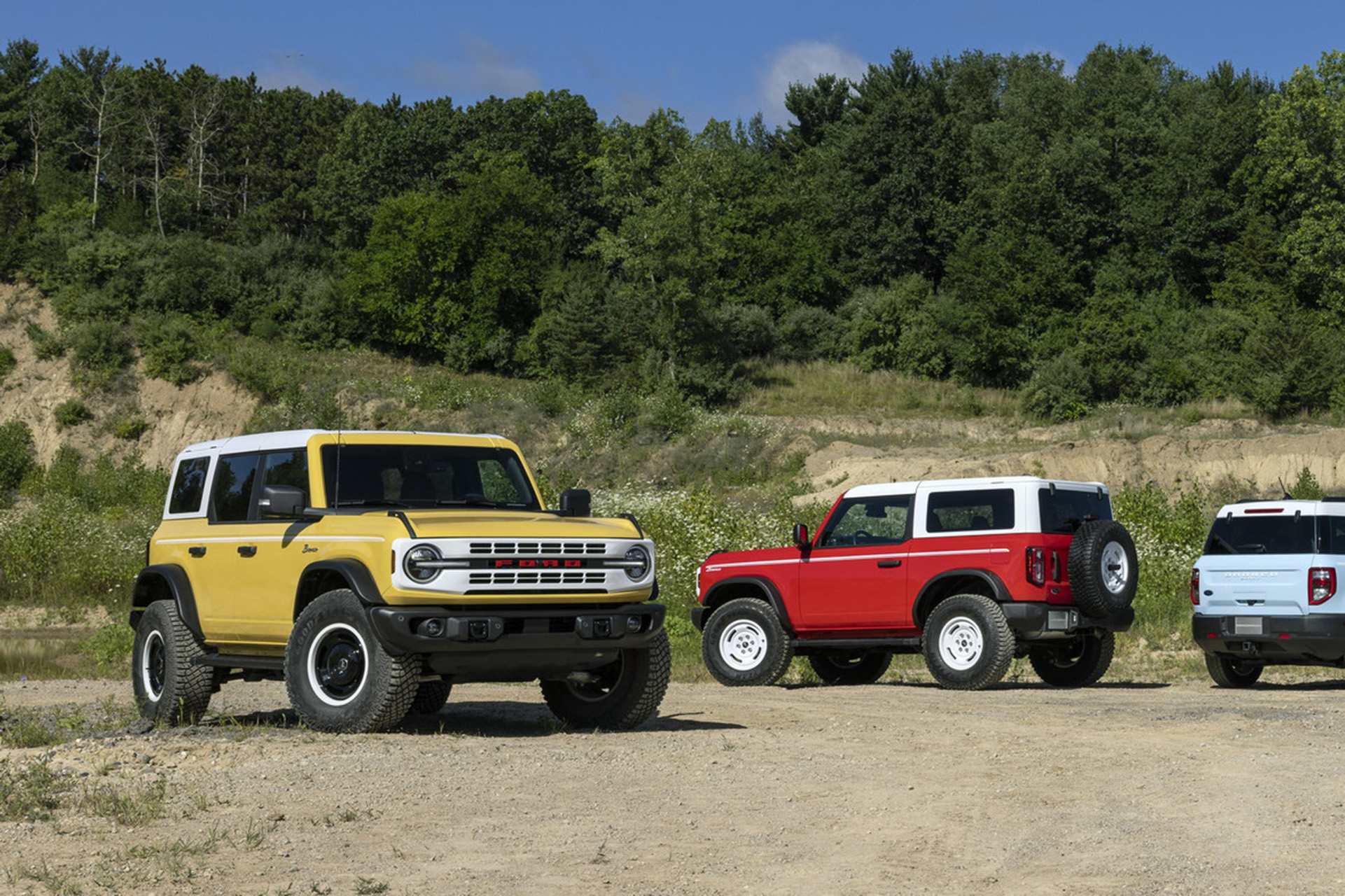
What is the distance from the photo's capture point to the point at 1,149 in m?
88.2

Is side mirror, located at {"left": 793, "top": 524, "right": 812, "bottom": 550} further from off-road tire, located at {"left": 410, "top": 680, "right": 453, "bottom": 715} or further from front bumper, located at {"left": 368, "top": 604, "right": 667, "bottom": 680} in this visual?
front bumper, located at {"left": 368, "top": 604, "right": 667, "bottom": 680}

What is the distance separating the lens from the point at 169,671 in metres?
12.7

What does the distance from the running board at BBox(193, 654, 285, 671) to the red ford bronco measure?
22.8 ft

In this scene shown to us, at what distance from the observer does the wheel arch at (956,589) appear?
1648cm

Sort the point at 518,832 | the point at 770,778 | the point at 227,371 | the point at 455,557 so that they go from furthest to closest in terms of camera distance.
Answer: the point at 227,371 → the point at 455,557 → the point at 770,778 → the point at 518,832

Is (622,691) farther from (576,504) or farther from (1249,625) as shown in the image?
(1249,625)

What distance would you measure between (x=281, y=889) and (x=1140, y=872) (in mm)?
4021

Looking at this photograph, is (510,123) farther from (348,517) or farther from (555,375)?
(348,517)

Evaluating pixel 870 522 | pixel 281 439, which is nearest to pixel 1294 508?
pixel 870 522

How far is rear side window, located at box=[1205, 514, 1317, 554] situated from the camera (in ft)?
55.1

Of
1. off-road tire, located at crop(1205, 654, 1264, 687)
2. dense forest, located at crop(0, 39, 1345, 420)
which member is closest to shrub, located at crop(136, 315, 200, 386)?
dense forest, located at crop(0, 39, 1345, 420)

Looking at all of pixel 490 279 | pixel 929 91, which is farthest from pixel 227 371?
pixel 929 91

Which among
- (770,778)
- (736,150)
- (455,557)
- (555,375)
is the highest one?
(736,150)

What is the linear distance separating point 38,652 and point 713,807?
1963cm
